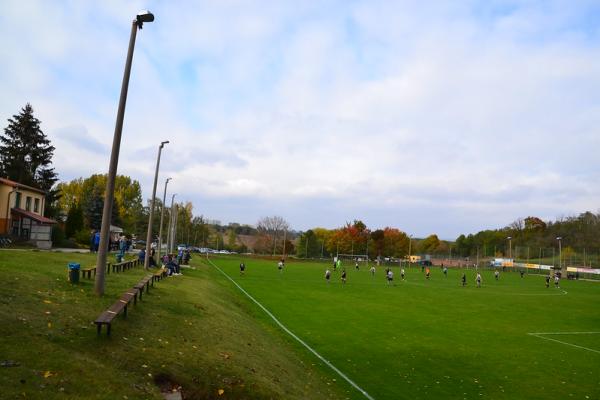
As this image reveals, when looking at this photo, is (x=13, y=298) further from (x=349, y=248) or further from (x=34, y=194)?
(x=349, y=248)

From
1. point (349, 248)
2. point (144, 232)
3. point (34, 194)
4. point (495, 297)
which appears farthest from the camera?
point (349, 248)

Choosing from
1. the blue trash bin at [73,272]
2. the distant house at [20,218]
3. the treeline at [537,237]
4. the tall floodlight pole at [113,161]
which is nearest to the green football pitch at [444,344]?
the tall floodlight pole at [113,161]

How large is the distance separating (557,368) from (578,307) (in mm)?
22693

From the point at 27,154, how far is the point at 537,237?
427ft

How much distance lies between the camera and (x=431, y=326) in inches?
888

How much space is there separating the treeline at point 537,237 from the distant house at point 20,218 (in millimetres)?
101891

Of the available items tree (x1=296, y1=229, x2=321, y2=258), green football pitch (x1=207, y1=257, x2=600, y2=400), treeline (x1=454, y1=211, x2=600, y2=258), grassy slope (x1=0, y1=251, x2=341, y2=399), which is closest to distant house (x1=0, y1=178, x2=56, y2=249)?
green football pitch (x1=207, y1=257, x2=600, y2=400)

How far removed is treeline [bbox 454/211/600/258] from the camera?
11606 centimetres

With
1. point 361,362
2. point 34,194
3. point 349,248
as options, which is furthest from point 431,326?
point 349,248

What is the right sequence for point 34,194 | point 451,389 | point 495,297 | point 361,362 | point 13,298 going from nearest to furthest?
point 13,298
point 451,389
point 361,362
point 495,297
point 34,194

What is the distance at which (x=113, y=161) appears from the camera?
1400 cm

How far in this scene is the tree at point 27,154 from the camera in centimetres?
5641

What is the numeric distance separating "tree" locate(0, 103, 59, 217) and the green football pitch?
38683 mm

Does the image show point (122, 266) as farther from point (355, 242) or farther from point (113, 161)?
point (355, 242)
